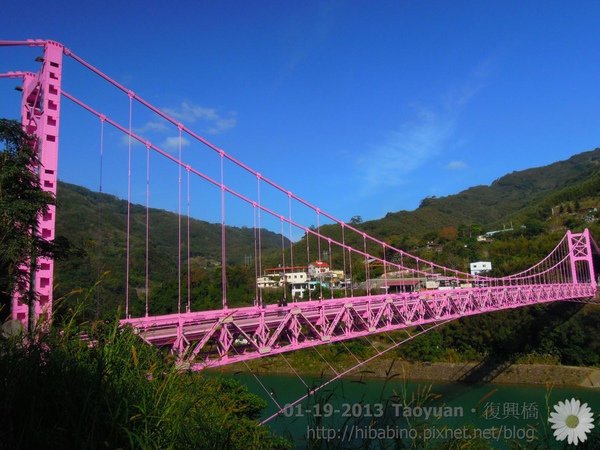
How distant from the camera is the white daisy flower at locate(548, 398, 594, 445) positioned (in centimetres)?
115

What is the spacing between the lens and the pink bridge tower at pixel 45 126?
4551 millimetres

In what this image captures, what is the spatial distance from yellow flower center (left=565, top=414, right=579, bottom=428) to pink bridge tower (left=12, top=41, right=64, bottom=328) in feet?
13.9

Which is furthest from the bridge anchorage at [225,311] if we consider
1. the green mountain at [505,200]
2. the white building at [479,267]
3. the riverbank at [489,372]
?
the green mountain at [505,200]

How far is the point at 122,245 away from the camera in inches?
1267

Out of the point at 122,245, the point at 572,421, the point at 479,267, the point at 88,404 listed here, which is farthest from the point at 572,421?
the point at 122,245

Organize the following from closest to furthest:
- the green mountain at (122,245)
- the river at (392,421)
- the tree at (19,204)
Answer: the river at (392,421) < the tree at (19,204) < the green mountain at (122,245)

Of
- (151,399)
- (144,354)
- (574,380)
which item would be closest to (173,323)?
(144,354)

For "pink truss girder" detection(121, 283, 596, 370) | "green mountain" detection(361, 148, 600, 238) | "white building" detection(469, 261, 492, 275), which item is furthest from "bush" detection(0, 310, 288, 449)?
"green mountain" detection(361, 148, 600, 238)

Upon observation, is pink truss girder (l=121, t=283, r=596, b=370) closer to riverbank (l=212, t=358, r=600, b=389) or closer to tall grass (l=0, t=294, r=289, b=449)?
tall grass (l=0, t=294, r=289, b=449)

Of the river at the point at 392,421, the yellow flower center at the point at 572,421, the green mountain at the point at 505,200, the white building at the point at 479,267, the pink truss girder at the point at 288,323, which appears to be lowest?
the river at the point at 392,421

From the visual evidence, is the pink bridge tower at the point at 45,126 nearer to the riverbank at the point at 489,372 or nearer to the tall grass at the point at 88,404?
the tall grass at the point at 88,404

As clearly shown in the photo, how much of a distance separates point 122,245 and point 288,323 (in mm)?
27299

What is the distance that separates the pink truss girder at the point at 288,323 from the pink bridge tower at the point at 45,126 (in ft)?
3.40

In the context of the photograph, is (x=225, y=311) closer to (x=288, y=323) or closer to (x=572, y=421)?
(x=288, y=323)
